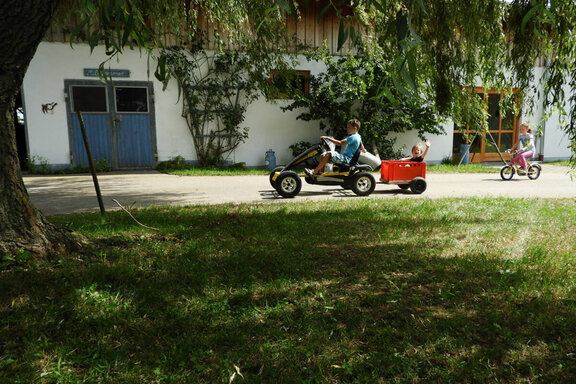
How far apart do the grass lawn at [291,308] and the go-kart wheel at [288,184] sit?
2976 millimetres

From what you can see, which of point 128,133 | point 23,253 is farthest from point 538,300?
point 128,133

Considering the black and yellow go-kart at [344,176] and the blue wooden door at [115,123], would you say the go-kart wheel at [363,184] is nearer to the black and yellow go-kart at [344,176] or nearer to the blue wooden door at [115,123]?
the black and yellow go-kart at [344,176]

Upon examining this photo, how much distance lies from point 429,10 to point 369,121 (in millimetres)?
8286

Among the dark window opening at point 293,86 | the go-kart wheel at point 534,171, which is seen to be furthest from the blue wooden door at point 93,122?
the go-kart wheel at point 534,171

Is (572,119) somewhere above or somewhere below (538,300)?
above

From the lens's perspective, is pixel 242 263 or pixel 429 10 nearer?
pixel 242 263

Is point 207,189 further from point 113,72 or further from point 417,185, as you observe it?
point 113,72

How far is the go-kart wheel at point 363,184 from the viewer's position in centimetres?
819

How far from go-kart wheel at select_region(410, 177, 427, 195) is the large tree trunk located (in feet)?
21.7

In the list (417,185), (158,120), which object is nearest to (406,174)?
(417,185)

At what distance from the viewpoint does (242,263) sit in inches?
152

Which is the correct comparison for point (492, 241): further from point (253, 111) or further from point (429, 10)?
point (253, 111)

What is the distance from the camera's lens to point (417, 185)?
8.69 m

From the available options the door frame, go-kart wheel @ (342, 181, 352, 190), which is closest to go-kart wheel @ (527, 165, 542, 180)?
go-kart wheel @ (342, 181, 352, 190)
